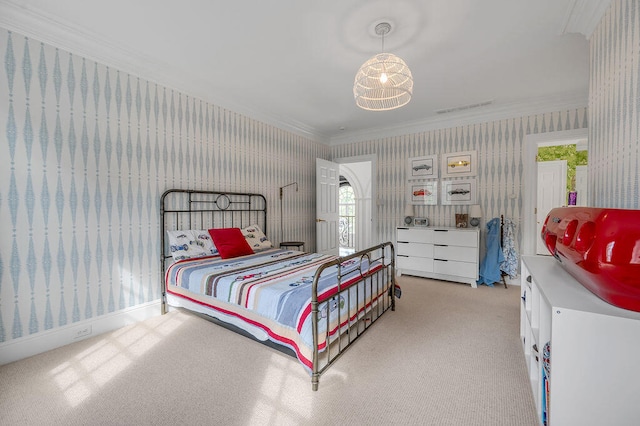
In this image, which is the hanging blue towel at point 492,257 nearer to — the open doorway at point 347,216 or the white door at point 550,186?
the white door at point 550,186

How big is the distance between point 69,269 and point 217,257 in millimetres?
1332

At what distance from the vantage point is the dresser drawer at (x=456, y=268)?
4.16 meters

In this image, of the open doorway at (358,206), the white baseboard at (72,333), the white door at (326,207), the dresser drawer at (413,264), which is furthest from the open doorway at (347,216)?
the white baseboard at (72,333)

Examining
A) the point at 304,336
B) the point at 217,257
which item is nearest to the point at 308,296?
the point at 304,336

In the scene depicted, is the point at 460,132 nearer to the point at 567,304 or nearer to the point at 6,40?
the point at 567,304

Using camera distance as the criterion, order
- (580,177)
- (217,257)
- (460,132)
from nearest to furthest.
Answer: (217,257) < (460,132) < (580,177)

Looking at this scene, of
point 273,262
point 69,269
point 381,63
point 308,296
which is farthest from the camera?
point 273,262

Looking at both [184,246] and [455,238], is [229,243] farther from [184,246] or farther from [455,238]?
[455,238]

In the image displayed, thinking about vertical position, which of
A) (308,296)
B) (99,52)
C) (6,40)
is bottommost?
(308,296)

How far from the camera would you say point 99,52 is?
2.61 meters

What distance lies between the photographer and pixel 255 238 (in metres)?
3.93

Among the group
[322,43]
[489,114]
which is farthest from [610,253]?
[489,114]

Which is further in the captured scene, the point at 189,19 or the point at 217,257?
the point at 217,257

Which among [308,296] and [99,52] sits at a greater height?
[99,52]
